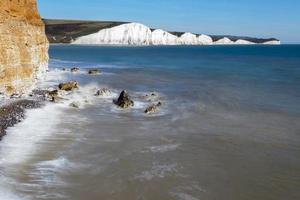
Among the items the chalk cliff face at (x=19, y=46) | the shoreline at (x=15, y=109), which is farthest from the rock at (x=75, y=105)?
the chalk cliff face at (x=19, y=46)

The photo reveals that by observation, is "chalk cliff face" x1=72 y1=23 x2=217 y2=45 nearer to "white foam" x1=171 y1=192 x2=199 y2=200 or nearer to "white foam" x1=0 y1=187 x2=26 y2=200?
"white foam" x1=171 y1=192 x2=199 y2=200

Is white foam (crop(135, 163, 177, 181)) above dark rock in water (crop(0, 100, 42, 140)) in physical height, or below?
below

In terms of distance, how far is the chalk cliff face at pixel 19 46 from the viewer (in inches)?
882

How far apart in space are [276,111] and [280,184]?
516 inches

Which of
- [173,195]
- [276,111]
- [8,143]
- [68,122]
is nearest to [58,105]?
[68,122]

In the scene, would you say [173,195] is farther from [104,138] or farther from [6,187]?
[104,138]

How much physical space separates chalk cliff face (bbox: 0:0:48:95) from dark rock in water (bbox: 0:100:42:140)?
3.26 feet

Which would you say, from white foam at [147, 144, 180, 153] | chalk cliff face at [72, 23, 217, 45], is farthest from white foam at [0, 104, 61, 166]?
chalk cliff face at [72, 23, 217, 45]

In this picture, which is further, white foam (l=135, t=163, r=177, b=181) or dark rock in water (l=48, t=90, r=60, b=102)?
dark rock in water (l=48, t=90, r=60, b=102)

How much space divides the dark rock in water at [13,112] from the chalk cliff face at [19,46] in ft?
3.26

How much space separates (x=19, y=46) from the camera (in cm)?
2517

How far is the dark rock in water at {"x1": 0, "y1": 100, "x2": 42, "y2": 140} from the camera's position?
744 inches

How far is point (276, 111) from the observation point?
26.0 meters

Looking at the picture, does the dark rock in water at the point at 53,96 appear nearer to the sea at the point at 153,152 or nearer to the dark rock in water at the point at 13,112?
the sea at the point at 153,152
